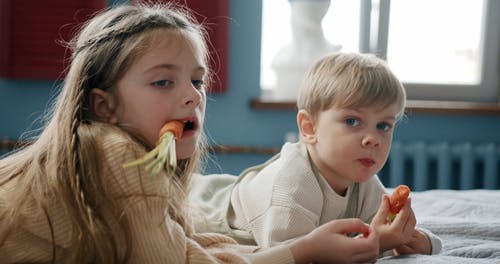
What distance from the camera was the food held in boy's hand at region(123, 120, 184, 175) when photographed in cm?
76

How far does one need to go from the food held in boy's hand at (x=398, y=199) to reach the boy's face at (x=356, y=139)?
151 millimetres

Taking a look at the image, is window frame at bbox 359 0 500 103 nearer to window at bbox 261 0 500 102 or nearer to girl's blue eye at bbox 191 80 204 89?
window at bbox 261 0 500 102

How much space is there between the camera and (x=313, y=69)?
133 centimetres

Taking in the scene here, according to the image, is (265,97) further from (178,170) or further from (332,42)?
(178,170)

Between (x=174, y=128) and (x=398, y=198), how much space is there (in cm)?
44

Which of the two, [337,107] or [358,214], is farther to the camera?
[358,214]

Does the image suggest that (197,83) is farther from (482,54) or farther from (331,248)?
(482,54)

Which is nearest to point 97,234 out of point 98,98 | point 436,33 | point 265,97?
point 98,98

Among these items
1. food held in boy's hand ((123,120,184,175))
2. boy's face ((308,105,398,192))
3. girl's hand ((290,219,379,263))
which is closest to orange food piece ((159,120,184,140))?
food held in boy's hand ((123,120,184,175))

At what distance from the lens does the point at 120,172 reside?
0.84 metres

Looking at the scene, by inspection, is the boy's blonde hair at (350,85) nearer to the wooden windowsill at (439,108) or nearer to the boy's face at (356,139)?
the boy's face at (356,139)

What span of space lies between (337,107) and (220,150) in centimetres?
151

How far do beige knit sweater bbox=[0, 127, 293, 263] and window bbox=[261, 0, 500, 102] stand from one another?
1962mm

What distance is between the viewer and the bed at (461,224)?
1.05 m
